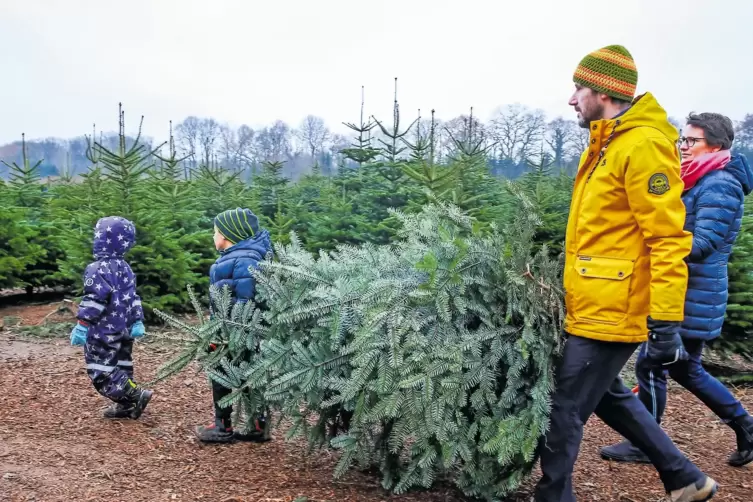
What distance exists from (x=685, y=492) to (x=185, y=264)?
19.8 feet

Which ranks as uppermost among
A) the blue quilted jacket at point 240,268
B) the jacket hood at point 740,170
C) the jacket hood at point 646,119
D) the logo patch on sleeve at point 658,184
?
the jacket hood at point 646,119

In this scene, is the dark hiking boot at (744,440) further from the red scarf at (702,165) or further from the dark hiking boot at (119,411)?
the dark hiking boot at (119,411)

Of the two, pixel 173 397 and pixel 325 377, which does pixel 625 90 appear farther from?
pixel 173 397

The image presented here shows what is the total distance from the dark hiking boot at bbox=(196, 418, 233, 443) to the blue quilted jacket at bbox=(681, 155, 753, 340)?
9.82 feet

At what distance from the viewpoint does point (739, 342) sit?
621 centimetres

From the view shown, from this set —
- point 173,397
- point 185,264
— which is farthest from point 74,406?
point 185,264

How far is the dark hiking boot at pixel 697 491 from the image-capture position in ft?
10.5

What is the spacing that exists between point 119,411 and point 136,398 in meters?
0.17

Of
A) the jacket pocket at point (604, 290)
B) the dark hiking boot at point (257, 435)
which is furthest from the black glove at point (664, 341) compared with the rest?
the dark hiking boot at point (257, 435)

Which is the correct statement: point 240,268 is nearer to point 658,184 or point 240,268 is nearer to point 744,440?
point 658,184

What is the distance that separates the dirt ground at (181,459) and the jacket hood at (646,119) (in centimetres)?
200

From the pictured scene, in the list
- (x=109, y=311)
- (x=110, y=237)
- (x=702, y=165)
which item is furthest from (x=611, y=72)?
(x=109, y=311)

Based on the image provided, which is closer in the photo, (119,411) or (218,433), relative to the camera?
(218,433)

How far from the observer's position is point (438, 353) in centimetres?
291
